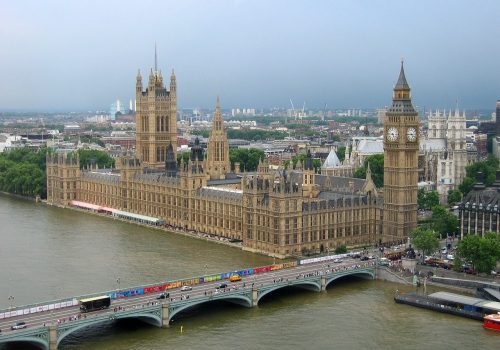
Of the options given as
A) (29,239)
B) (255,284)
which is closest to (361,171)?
(29,239)

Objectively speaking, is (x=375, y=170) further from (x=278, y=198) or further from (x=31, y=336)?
(x=31, y=336)

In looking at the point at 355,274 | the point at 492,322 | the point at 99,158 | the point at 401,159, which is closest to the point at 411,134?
the point at 401,159

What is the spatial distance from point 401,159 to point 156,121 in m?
51.2

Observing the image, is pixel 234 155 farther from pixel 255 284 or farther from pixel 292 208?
pixel 255 284

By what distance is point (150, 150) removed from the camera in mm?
129875

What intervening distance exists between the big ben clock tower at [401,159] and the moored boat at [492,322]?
28.4 metres

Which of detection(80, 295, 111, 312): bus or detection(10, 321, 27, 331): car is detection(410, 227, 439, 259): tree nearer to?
detection(80, 295, 111, 312): bus

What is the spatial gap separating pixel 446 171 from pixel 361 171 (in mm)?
14156

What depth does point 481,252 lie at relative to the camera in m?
74.1

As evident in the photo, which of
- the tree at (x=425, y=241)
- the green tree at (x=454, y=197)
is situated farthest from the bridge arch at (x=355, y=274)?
the green tree at (x=454, y=197)

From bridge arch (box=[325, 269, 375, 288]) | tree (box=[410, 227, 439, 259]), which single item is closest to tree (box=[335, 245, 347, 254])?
bridge arch (box=[325, 269, 375, 288])

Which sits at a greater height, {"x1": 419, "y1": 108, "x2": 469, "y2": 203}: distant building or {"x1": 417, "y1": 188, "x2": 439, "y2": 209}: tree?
{"x1": 419, "y1": 108, "x2": 469, "y2": 203}: distant building

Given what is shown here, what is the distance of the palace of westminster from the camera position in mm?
88500

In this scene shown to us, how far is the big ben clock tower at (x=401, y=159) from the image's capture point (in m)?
90.8
